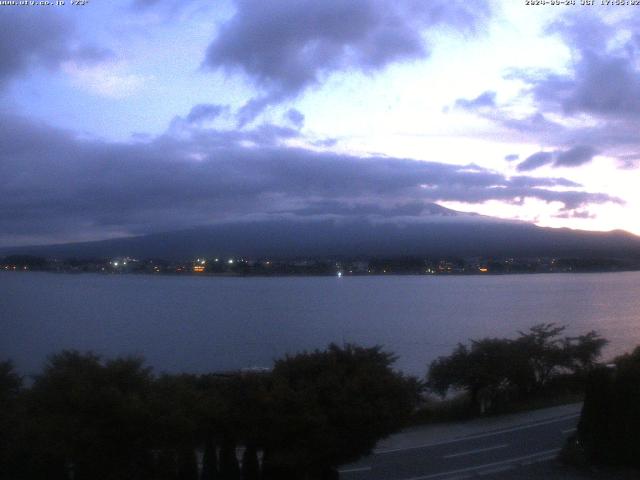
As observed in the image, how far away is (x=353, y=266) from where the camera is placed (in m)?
98.2

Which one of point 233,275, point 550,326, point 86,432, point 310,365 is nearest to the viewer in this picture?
point 86,432

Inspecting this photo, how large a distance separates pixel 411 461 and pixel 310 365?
432cm

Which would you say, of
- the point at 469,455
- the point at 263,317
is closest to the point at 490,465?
the point at 469,455

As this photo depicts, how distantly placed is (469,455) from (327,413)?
18.3 ft

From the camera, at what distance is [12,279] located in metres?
94.0

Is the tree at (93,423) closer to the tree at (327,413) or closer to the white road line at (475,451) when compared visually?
the tree at (327,413)

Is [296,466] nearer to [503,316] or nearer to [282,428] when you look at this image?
[282,428]

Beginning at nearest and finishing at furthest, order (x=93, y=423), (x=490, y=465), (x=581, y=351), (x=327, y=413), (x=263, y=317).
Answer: (x=93, y=423)
(x=327, y=413)
(x=490, y=465)
(x=581, y=351)
(x=263, y=317)

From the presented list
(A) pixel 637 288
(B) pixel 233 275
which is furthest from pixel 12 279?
(A) pixel 637 288

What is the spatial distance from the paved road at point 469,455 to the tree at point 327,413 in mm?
2504

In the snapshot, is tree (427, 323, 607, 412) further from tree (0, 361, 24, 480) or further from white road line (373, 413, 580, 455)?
tree (0, 361, 24, 480)

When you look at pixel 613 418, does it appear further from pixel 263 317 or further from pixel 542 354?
pixel 263 317

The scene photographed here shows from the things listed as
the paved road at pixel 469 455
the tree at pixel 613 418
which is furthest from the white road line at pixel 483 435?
the tree at pixel 613 418

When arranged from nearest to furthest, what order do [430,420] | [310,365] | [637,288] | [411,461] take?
[310,365], [411,461], [430,420], [637,288]
